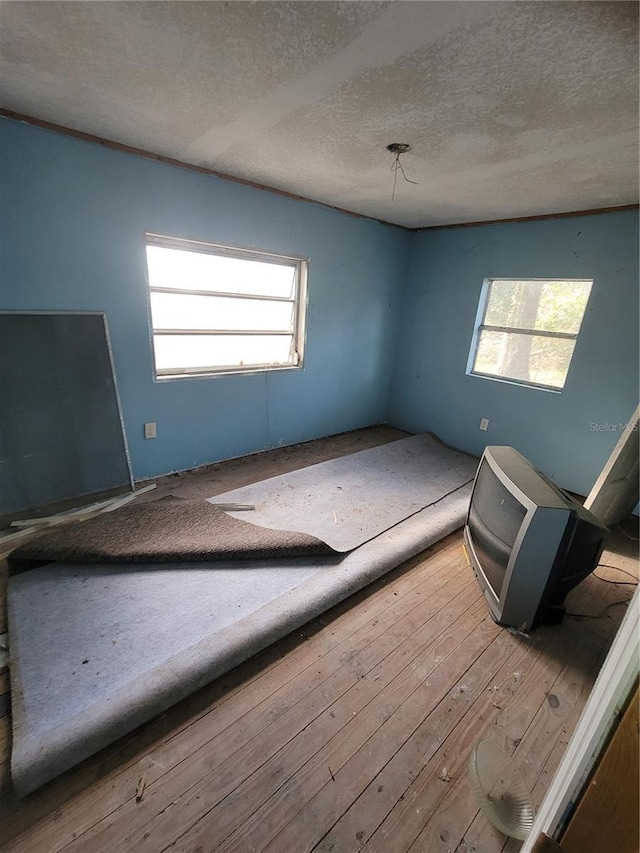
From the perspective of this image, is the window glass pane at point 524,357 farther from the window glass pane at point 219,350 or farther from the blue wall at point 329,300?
the window glass pane at point 219,350

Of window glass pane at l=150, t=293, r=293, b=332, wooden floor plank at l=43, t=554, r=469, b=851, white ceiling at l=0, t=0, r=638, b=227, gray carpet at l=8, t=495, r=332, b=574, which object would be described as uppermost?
white ceiling at l=0, t=0, r=638, b=227

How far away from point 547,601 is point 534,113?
2.18m

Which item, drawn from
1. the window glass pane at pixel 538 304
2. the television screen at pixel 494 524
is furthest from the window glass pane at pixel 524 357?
the television screen at pixel 494 524

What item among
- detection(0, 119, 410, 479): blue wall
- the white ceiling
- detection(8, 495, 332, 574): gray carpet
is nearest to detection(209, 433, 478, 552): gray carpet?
detection(8, 495, 332, 574): gray carpet

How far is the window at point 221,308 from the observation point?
8.79ft

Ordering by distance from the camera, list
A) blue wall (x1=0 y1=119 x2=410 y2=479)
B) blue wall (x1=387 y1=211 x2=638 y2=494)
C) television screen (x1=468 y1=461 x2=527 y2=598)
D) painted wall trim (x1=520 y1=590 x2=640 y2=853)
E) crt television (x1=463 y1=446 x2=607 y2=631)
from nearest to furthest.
Answer: painted wall trim (x1=520 y1=590 x2=640 y2=853)
crt television (x1=463 y1=446 x2=607 y2=631)
television screen (x1=468 y1=461 x2=527 y2=598)
blue wall (x1=0 y1=119 x2=410 y2=479)
blue wall (x1=387 y1=211 x2=638 y2=494)

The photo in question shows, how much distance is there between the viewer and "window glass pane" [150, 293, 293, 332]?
8.89 ft

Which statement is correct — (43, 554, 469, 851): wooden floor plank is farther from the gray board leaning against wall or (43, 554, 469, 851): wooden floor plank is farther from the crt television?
the gray board leaning against wall

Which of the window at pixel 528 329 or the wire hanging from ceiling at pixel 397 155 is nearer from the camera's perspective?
the wire hanging from ceiling at pixel 397 155

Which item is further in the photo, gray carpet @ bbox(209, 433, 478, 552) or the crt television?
gray carpet @ bbox(209, 433, 478, 552)

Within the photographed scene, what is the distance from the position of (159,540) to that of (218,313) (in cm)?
188

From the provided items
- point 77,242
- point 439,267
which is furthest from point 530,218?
point 77,242

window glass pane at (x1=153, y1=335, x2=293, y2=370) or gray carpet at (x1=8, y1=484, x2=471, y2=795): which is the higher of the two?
window glass pane at (x1=153, y1=335, x2=293, y2=370)

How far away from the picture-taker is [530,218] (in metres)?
3.11
